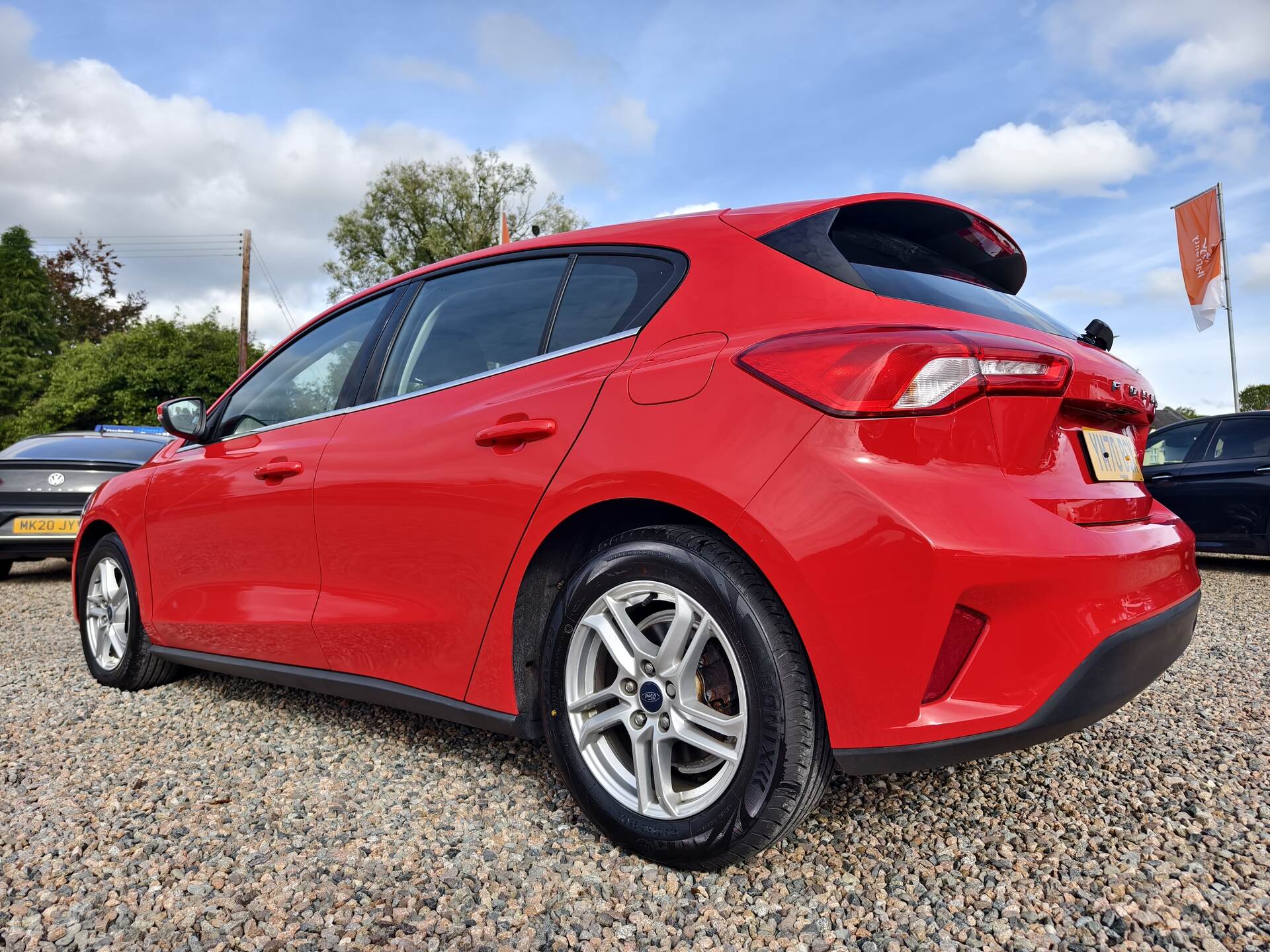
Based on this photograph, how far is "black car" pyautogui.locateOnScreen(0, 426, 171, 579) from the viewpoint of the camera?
7.27 m

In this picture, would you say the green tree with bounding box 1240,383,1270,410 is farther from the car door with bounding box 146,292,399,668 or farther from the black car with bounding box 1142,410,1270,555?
the car door with bounding box 146,292,399,668

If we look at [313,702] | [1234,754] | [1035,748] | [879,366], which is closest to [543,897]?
[879,366]

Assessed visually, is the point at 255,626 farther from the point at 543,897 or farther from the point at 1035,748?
the point at 1035,748

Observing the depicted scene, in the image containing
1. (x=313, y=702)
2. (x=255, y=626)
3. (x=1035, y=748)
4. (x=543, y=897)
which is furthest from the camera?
(x=313, y=702)

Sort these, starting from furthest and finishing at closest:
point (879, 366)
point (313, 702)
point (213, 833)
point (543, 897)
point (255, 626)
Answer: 1. point (313, 702)
2. point (255, 626)
3. point (213, 833)
4. point (543, 897)
5. point (879, 366)

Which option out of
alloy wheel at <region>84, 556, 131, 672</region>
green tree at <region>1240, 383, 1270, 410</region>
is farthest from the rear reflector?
green tree at <region>1240, 383, 1270, 410</region>

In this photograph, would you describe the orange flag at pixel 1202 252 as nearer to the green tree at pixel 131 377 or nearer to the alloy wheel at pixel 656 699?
the alloy wheel at pixel 656 699

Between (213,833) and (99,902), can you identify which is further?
(213,833)

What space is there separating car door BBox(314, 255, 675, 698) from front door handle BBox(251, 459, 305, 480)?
0.52 feet

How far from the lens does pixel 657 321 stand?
2107 mm

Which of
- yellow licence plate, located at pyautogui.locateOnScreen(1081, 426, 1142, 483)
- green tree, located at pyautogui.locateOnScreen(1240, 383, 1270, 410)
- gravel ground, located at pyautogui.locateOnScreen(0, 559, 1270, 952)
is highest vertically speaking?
yellow licence plate, located at pyautogui.locateOnScreen(1081, 426, 1142, 483)

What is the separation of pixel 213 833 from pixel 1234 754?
10.2 feet

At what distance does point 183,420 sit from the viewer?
3609mm

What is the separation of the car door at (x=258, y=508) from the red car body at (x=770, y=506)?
0.03m
